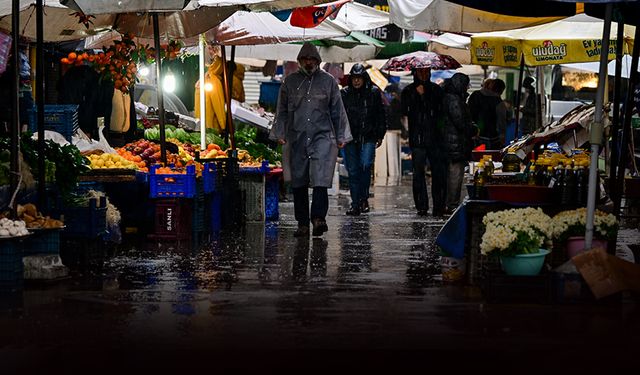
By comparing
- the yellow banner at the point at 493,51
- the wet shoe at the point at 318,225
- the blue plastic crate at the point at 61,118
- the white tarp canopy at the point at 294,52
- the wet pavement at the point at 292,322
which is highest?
the white tarp canopy at the point at 294,52

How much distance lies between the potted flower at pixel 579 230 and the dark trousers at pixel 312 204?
521cm

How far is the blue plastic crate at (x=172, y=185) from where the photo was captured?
1462cm

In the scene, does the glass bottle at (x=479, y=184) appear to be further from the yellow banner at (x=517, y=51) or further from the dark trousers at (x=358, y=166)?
the yellow banner at (x=517, y=51)

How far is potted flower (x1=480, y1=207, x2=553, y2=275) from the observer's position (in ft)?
31.9

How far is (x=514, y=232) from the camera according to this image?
973cm

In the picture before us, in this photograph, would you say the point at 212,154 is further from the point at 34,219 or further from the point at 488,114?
the point at 488,114

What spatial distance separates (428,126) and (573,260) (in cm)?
1004

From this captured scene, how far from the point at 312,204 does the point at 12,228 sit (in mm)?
5589

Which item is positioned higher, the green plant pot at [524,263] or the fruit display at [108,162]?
the fruit display at [108,162]

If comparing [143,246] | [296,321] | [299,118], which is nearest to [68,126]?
[143,246]

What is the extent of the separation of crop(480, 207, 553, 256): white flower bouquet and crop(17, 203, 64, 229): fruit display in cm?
385

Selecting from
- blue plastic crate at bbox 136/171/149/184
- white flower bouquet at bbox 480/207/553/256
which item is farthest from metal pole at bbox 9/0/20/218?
white flower bouquet at bbox 480/207/553/256

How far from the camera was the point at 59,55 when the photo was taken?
20.6m

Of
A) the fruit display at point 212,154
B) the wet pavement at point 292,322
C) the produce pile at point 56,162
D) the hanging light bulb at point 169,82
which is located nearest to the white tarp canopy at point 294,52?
the hanging light bulb at point 169,82
